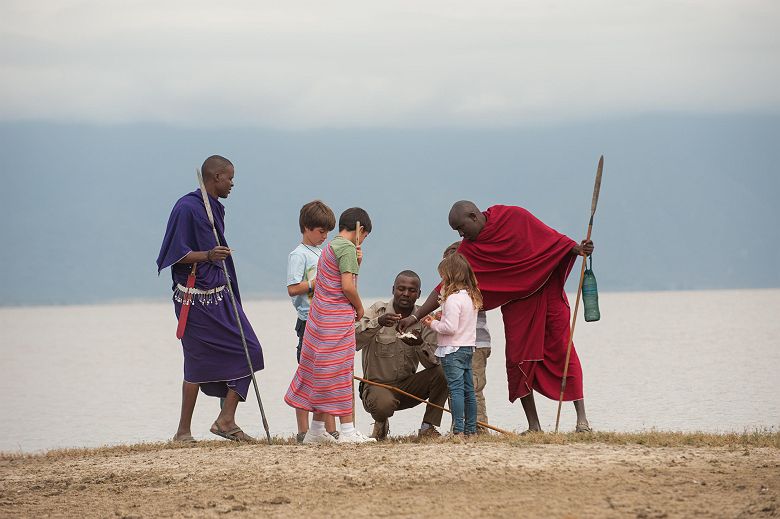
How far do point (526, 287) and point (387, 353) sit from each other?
1.30 metres

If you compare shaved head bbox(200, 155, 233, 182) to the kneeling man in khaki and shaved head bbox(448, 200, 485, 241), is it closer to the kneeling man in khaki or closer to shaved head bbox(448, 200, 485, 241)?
the kneeling man in khaki

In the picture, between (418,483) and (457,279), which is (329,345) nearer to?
(457,279)

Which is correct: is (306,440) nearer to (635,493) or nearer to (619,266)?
(635,493)

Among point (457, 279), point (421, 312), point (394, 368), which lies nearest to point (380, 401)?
point (394, 368)

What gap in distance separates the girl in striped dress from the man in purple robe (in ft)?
2.75

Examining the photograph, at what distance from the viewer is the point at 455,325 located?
10.7 m

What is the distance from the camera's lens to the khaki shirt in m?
11.5

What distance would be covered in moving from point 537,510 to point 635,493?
2.33ft

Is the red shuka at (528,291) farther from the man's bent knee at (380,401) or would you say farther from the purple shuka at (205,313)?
the purple shuka at (205,313)

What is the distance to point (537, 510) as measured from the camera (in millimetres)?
8289

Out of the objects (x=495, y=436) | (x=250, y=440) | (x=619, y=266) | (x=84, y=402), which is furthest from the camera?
(x=619, y=266)

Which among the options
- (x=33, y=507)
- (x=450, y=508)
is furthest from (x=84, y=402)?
(x=450, y=508)

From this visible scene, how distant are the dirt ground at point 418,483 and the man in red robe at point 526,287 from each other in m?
1.40

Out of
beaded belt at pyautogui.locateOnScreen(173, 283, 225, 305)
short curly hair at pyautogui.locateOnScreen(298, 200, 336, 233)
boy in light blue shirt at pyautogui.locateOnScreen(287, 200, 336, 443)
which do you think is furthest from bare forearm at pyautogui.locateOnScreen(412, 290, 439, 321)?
beaded belt at pyautogui.locateOnScreen(173, 283, 225, 305)
